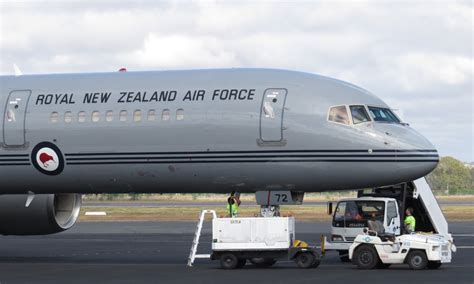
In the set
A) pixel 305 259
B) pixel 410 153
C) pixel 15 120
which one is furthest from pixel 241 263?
pixel 15 120

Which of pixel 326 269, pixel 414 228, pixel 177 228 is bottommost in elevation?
pixel 326 269

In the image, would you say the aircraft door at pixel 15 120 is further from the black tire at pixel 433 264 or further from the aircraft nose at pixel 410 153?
the black tire at pixel 433 264

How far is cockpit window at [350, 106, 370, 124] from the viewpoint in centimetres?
2906

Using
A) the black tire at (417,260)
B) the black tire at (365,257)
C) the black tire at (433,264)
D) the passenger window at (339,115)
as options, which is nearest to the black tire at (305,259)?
the black tire at (365,257)

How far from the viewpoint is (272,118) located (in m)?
29.1

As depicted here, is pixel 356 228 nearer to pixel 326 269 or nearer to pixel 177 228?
pixel 326 269

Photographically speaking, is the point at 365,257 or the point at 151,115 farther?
the point at 365,257

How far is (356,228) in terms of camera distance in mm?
35219

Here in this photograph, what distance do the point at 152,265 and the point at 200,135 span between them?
5.13 m

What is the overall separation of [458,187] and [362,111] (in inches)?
6569

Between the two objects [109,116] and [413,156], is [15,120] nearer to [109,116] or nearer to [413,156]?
[109,116]

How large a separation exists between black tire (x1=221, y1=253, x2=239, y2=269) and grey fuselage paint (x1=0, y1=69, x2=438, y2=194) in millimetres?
1846

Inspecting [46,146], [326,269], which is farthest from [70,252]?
[326,269]

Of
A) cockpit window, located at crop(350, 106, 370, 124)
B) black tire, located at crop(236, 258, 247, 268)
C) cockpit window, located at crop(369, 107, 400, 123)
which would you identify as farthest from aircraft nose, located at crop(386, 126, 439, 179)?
black tire, located at crop(236, 258, 247, 268)
